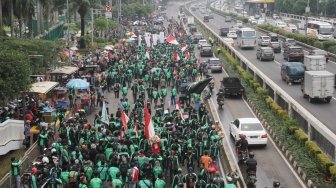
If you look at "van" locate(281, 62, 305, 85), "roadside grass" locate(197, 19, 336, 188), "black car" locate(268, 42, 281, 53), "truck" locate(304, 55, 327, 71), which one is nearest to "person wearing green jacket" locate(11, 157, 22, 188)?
"roadside grass" locate(197, 19, 336, 188)

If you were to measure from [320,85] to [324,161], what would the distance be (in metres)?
12.5

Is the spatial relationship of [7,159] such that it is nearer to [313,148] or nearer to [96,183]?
[96,183]

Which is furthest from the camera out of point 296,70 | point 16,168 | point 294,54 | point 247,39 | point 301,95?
point 247,39

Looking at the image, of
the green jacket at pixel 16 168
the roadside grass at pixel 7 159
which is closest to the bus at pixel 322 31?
the roadside grass at pixel 7 159

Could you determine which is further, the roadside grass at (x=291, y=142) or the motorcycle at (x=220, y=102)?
the motorcycle at (x=220, y=102)

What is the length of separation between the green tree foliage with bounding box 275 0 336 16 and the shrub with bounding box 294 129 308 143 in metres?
87.1

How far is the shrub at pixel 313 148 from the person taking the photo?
2155 centimetres

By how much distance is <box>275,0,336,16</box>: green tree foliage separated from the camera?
359ft

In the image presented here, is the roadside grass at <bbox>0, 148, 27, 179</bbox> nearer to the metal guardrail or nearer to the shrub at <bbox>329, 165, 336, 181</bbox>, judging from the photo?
the shrub at <bbox>329, 165, 336, 181</bbox>

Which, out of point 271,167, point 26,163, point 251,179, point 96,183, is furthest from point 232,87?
point 96,183

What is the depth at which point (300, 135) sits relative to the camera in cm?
2402

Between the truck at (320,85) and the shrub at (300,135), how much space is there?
24.8 feet

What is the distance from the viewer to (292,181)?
20.6 metres

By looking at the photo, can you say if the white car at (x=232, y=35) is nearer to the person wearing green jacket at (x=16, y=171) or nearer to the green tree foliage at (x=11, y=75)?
the green tree foliage at (x=11, y=75)
